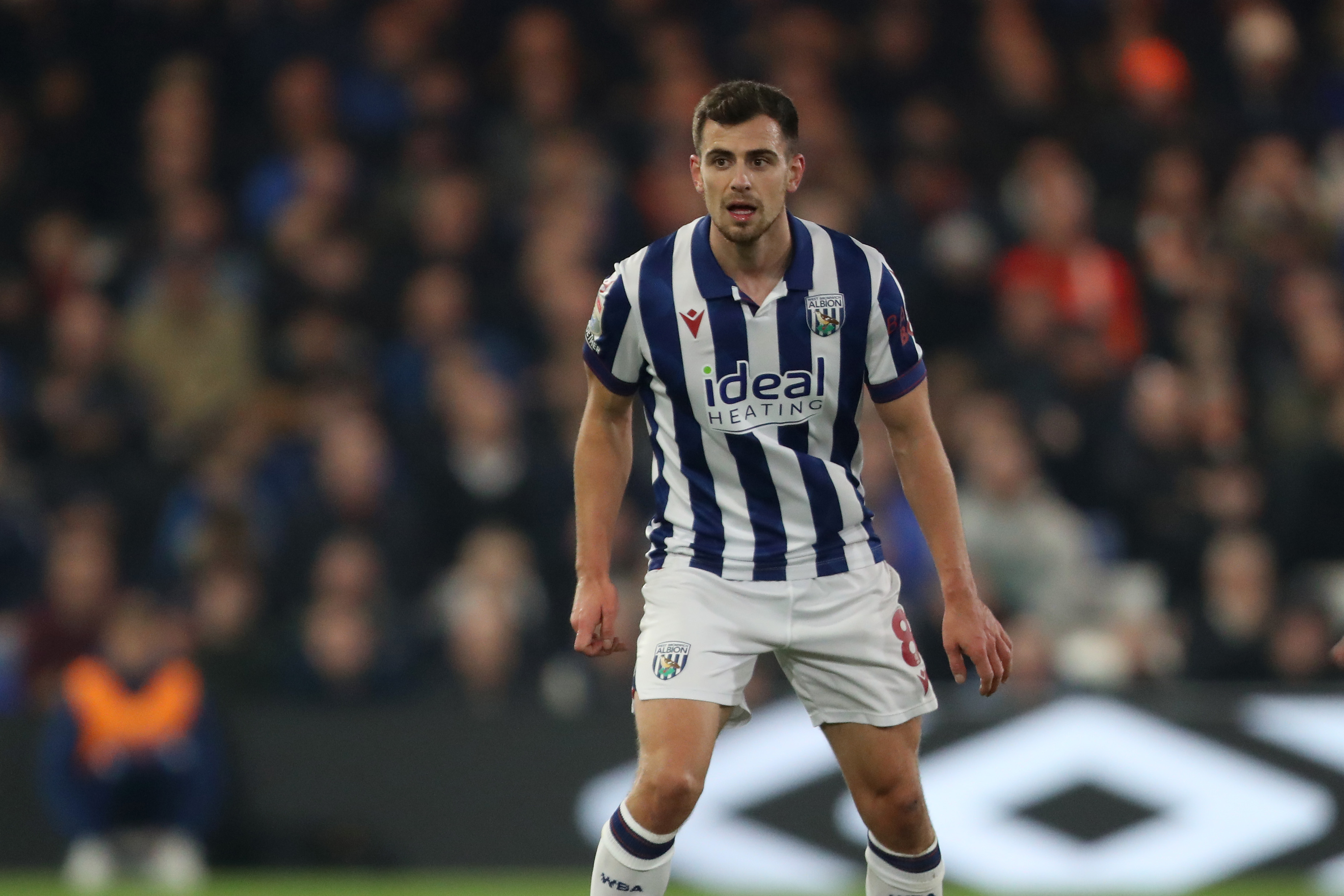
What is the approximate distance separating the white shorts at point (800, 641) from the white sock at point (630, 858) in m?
0.33

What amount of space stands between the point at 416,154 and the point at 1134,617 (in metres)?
4.75

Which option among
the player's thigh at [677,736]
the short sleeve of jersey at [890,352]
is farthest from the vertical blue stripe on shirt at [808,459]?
the player's thigh at [677,736]

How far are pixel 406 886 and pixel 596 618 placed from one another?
3.81 meters

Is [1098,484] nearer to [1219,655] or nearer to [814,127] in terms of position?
[1219,655]

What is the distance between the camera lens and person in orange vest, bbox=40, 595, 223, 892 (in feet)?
27.2

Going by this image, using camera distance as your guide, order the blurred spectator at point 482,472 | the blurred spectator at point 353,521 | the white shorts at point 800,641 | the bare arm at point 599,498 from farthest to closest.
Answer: the blurred spectator at point 482,472 → the blurred spectator at point 353,521 → the bare arm at point 599,498 → the white shorts at point 800,641

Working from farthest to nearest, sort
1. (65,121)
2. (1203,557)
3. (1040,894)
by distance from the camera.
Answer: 1. (65,121)
2. (1203,557)
3. (1040,894)

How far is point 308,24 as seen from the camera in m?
11.5

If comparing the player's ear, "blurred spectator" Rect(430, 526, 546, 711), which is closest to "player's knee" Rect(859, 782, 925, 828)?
the player's ear

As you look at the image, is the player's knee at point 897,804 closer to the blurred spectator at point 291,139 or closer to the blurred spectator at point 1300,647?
the blurred spectator at point 1300,647

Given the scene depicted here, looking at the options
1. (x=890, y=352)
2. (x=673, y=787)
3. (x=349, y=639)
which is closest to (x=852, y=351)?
(x=890, y=352)

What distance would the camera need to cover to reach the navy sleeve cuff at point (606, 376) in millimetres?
4879

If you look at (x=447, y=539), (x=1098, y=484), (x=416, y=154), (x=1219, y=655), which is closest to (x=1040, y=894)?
(x=1219, y=655)

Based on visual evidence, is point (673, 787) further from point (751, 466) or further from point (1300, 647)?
point (1300, 647)
